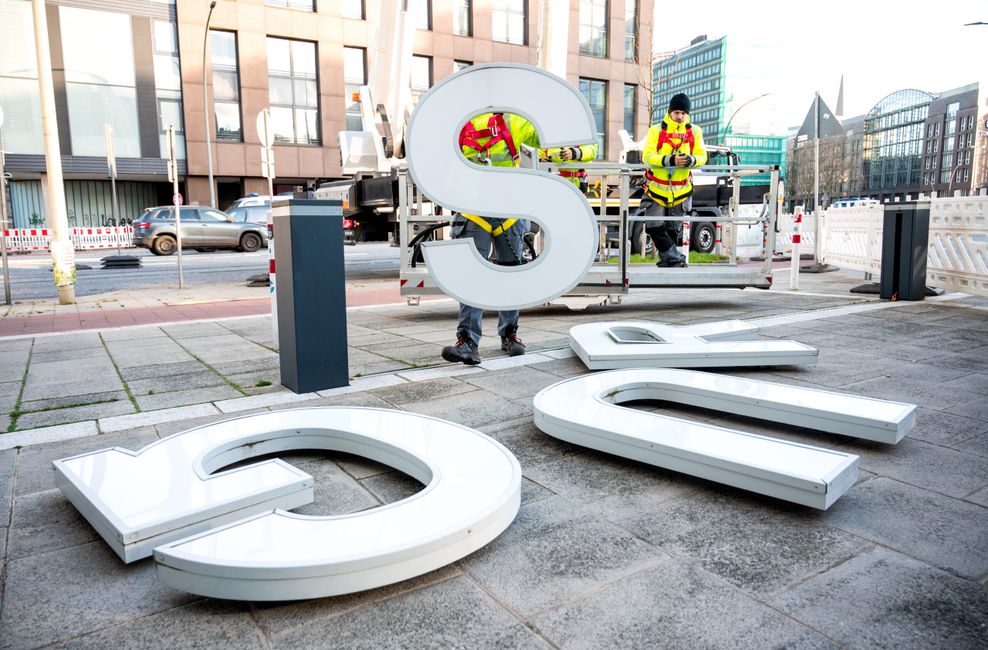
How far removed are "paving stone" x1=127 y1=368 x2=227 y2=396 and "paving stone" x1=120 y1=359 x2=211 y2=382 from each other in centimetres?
9

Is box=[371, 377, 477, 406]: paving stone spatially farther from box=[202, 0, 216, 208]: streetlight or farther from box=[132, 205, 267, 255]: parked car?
box=[202, 0, 216, 208]: streetlight

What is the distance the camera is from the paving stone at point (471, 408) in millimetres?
3797

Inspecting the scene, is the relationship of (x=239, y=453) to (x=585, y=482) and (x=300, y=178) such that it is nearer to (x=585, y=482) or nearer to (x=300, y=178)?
(x=585, y=482)

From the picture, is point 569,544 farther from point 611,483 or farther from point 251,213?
point 251,213

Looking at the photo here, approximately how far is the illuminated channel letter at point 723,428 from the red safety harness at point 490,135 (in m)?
1.73

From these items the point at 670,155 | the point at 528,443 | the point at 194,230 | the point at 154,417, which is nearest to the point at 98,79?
the point at 194,230

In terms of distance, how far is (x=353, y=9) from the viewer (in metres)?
33.0

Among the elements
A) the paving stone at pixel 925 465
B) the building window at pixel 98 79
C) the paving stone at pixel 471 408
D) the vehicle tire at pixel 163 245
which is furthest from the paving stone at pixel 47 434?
the building window at pixel 98 79

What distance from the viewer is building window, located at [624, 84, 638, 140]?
3950cm

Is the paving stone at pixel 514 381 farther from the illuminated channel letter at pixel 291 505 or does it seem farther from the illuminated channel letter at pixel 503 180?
the illuminated channel letter at pixel 291 505

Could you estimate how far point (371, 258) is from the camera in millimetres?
18625

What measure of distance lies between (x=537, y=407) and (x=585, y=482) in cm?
66

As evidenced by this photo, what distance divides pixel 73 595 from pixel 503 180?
2622 mm

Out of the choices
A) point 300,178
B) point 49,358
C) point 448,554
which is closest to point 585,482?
point 448,554
